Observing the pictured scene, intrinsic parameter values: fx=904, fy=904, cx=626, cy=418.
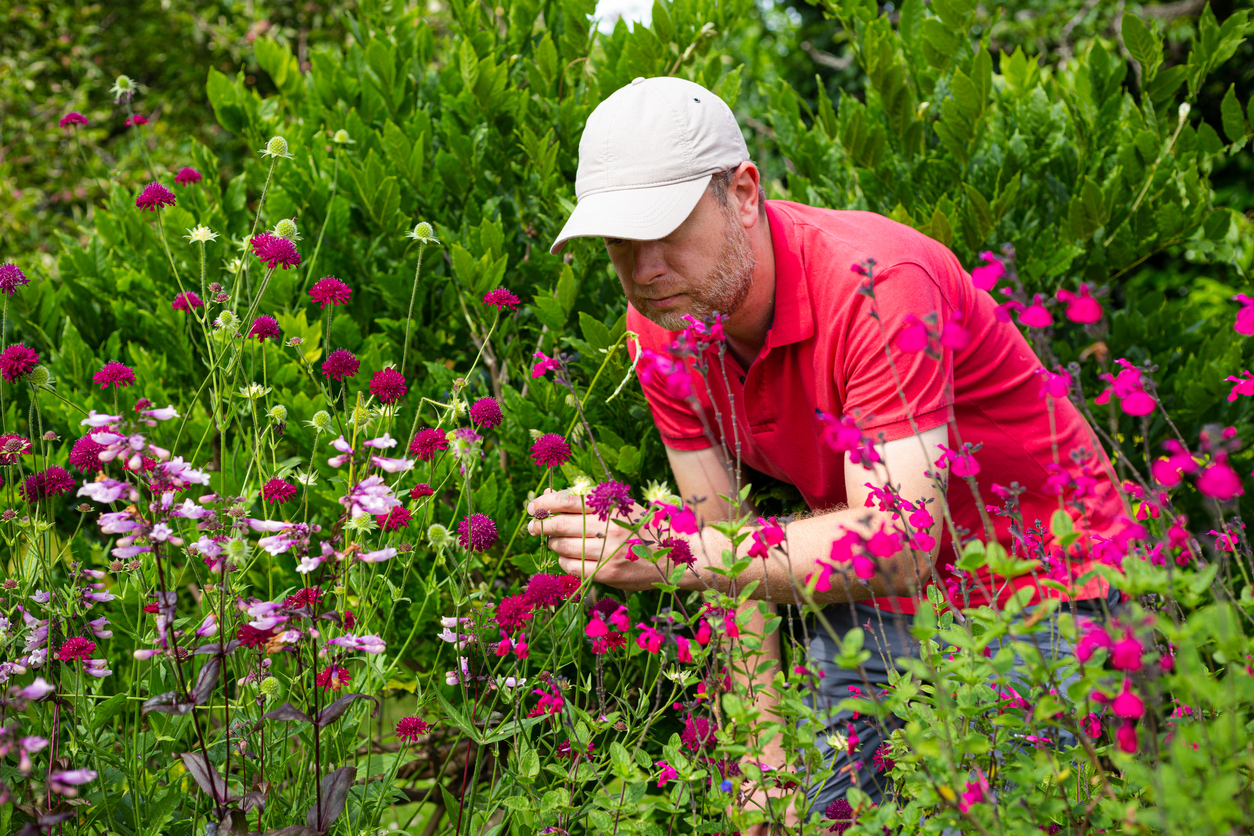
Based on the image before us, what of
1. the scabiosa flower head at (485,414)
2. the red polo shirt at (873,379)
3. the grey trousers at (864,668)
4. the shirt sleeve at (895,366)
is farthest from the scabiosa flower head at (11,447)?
the grey trousers at (864,668)

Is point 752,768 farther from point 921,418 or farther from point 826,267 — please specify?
point 826,267

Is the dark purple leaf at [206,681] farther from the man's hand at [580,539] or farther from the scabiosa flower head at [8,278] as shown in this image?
the scabiosa flower head at [8,278]

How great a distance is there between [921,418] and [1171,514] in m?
0.58

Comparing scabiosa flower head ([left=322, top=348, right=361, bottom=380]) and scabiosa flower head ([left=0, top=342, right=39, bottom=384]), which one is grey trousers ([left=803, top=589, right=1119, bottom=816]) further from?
scabiosa flower head ([left=0, top=342, right=39, bottom=384])

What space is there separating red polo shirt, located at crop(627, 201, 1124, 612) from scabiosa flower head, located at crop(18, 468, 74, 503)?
4.31 ft

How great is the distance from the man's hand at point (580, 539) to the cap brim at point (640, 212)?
2.01 ft

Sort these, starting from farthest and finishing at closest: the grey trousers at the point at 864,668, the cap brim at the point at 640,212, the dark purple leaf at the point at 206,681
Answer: the grey trousers at the point at 864,668 < the cap brim at the point at 640,212 < the dark purple leaf at the point at 206,681

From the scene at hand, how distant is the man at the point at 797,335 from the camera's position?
1.86 metres

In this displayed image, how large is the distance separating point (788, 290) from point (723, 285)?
7.1 inches

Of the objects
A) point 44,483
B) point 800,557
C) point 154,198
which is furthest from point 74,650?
point 800,557

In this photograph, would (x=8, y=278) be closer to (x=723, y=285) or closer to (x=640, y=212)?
(x=640, y=212)

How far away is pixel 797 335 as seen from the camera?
2.15 meters

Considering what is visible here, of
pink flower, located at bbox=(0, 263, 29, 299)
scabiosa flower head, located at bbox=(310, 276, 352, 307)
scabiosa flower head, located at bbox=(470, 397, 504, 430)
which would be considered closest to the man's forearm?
scabiosa flower head, located at bbox=(470, 397, 504, 430)

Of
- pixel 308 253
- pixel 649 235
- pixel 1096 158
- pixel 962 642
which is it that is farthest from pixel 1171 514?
pixel 308 253
